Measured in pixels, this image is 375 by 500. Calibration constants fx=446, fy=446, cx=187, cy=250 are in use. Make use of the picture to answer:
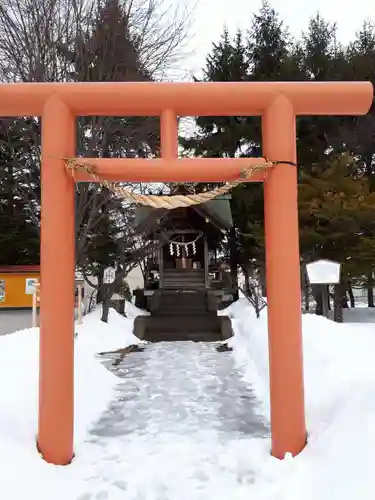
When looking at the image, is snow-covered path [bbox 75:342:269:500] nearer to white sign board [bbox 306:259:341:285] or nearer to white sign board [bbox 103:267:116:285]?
white sign board [bbox 306:259:341:285]

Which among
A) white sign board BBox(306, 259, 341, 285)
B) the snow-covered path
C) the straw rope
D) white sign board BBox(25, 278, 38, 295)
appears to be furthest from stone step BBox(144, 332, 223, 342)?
the straw rope

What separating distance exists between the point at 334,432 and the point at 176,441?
152 centimetres

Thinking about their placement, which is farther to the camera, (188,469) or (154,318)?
(154,318)

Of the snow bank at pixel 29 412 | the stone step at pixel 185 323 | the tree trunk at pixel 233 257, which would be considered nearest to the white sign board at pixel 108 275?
the stone step at pixel 185 323

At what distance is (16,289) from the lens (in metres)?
10.8

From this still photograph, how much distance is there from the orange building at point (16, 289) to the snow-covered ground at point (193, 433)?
3765 mm

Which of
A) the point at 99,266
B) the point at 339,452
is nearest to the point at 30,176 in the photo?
the point at 99,266

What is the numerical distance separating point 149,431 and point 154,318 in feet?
32.0

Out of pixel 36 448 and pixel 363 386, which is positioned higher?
pixel 363 386

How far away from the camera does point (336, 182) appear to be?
1335 centimetres

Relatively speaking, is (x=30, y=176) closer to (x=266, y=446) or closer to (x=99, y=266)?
(x=99, y=266)

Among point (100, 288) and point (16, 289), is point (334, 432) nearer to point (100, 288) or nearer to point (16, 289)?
point (16, 289)

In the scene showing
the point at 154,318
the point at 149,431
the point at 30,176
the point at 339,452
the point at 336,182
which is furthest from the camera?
the point at 154,318

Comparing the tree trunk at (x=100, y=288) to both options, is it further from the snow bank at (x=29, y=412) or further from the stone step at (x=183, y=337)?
the snow bank at (x=29, y=412)
